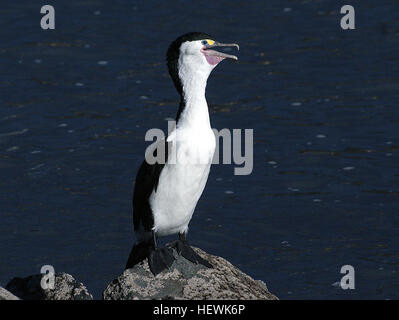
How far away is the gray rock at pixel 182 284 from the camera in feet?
29.5

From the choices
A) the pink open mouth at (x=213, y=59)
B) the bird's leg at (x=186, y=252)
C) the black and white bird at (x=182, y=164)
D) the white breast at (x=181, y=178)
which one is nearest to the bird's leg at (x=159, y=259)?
the black and white bird at (x=182, y=164)

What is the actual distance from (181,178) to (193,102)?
0.63m

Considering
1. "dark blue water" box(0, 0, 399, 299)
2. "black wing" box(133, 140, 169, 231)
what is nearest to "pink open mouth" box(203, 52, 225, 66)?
"black wing" box(133, 140, 169, 231)

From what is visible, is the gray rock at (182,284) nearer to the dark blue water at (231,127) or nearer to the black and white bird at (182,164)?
the black and white bird at (182,164)

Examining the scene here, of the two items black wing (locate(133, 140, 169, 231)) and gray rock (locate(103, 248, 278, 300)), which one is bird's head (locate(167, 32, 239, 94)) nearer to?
black wing (locate(133, 140, 169, 231))

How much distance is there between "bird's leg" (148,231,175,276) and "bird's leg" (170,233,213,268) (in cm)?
13

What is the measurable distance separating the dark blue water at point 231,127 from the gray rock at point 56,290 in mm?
2284

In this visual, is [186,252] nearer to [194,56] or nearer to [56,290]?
[56,290]

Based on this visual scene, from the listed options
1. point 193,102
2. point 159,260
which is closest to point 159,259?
point 159,260

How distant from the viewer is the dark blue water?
43.0 feet

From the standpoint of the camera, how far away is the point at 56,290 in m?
9.62

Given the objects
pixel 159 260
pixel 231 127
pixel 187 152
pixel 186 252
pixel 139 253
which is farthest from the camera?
pixel 231 127
